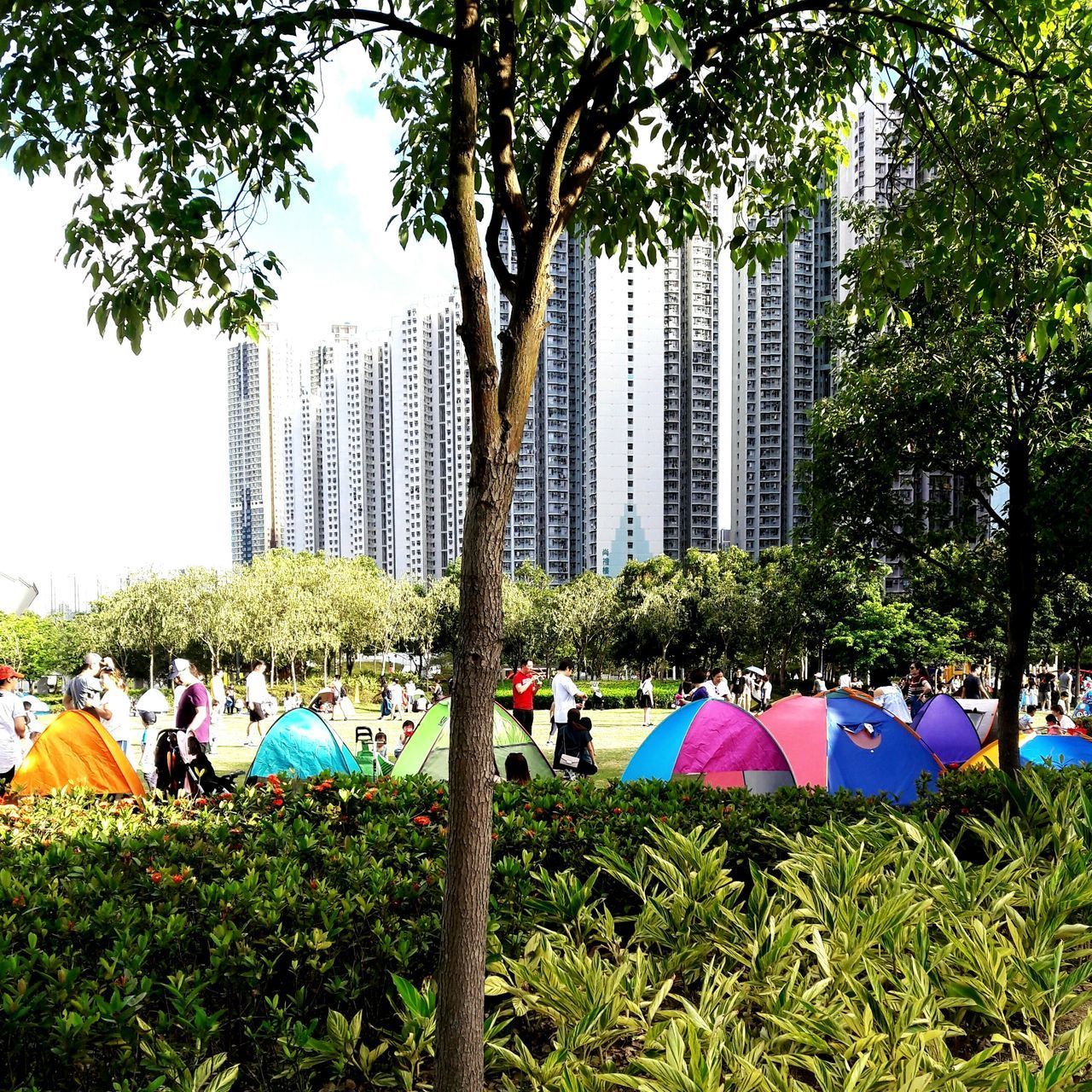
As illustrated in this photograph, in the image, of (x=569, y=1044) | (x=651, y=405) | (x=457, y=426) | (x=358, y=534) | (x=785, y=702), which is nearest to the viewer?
(x=569, y=1044)

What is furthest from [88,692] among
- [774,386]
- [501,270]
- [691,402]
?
[691,402]

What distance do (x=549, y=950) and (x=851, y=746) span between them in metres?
7.22

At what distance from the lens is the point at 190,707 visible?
31.3ft

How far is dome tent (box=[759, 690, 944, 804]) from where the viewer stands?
973 cm

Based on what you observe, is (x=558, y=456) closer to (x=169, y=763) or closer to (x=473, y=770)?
(x=169, y=763)

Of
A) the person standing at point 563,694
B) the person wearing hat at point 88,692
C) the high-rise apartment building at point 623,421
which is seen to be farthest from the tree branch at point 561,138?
the high-rise apartment building at point 623,421

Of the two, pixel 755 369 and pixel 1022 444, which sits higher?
pixel 755 369

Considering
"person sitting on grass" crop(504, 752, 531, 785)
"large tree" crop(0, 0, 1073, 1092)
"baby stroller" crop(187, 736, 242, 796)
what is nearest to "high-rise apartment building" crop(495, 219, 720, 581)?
"baby stroller" crop(187, 736, 242, 796)

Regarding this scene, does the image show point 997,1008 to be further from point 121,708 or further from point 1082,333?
point 121,708

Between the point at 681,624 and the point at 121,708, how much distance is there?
41.6m

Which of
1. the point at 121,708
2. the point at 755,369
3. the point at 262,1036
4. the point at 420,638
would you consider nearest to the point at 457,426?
the point at 755,369

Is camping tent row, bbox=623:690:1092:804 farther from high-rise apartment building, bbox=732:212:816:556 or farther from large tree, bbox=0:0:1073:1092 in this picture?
high-rise apartment building, bbox=732:212:816:556

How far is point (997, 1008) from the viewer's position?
10.3ft

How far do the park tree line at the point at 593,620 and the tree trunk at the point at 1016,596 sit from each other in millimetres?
24172
